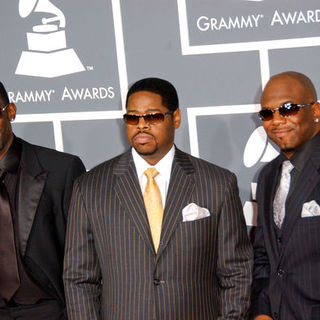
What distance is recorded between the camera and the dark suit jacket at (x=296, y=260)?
2.72 meters

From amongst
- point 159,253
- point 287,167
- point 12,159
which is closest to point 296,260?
point 287,167

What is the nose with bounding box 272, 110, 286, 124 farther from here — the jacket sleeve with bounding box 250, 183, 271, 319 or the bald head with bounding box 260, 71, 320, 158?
the jacket sleeve with bounding box 250, 183, 271, 319

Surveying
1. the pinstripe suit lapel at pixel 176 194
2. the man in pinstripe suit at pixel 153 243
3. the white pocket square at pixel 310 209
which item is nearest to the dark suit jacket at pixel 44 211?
the man in pinstripe suit at pixel 153 243

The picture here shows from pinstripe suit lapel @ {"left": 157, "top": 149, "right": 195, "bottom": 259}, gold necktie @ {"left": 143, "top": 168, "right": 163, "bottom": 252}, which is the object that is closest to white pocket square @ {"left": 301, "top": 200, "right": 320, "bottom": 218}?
pinstripe suit lapel @ {"left": 157, "top": 149, "right": 195, "bottom": 259}

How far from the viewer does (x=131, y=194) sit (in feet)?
9.48

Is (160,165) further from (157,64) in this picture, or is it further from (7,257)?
(157,64)

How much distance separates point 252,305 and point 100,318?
Answer: 2.54 feet

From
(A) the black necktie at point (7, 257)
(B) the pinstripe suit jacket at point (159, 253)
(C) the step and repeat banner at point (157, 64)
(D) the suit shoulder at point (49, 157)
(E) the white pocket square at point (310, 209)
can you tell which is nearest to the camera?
(E) the white pocket square at point (310, 209)

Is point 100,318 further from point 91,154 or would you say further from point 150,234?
point 91,154

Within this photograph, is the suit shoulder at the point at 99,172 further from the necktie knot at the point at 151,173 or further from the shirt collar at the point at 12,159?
the shirt collar at the point at 12,159

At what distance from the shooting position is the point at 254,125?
12.5ft

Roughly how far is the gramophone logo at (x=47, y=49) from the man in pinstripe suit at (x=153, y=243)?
122 centimetres

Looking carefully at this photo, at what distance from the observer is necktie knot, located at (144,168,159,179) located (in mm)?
2951

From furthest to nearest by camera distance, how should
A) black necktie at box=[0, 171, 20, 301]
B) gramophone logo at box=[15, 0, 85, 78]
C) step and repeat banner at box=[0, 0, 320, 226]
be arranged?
gramophone logo at box=[15, 0, 85, 78] < step and repeat banner at box=[0, 0, 320, 226] < black necktie at box=[0, 171, 20, 301]
